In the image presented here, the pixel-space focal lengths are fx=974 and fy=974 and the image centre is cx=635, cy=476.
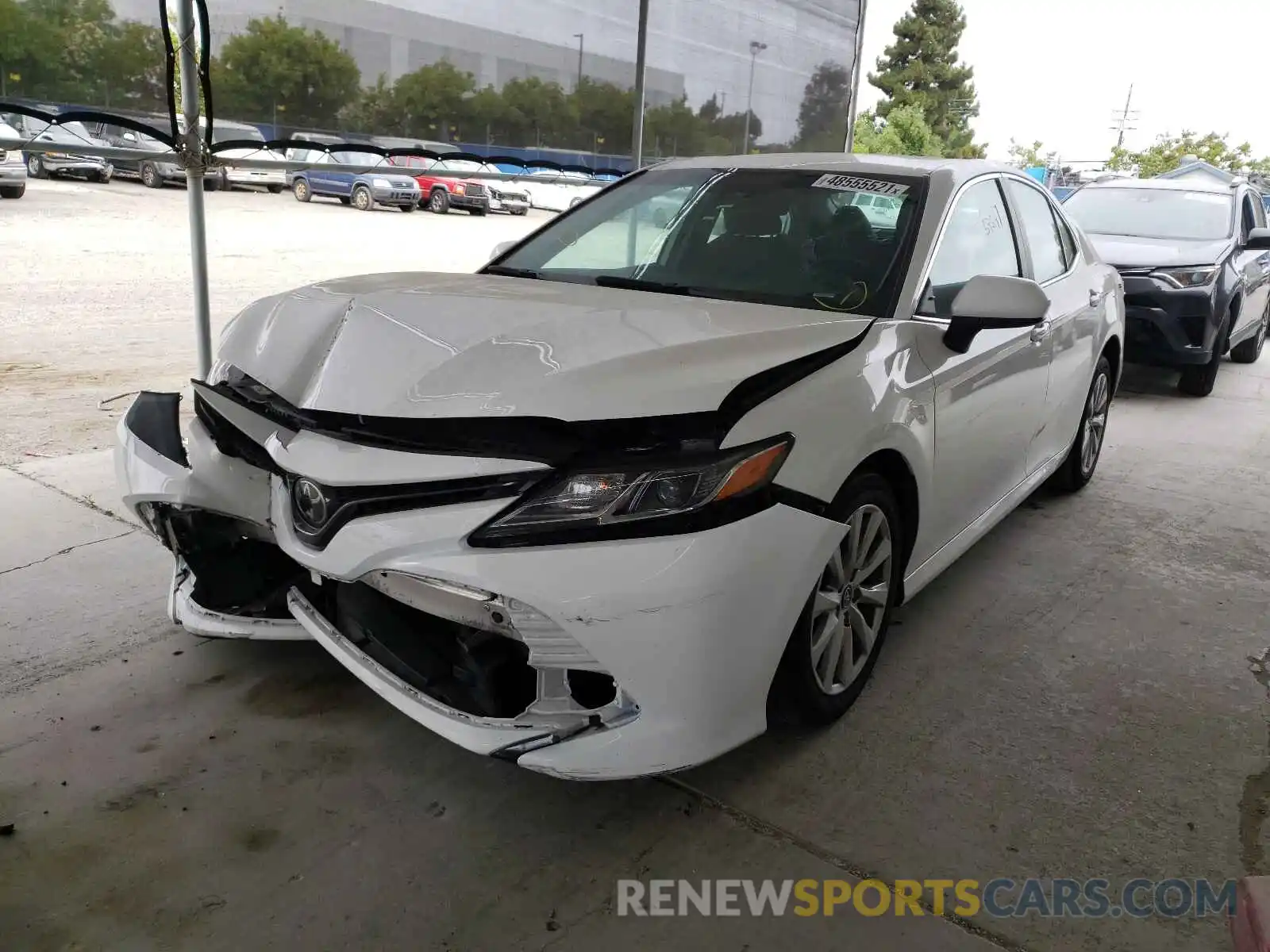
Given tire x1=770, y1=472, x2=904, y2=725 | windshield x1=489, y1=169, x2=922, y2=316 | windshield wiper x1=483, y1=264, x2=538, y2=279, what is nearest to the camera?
tire x1=770, y1=472, x2=904, y2=725

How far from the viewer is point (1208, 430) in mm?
6539

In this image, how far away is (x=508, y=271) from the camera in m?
3.44

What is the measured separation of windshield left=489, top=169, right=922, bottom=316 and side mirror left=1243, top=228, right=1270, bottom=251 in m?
6.19

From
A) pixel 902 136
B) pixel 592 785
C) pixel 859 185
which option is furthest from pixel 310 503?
pixel 902 136

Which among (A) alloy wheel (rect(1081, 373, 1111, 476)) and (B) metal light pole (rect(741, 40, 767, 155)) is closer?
(A) alloy wheel (rect(1081, 373, 1111, 476))

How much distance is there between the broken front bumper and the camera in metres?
1.91

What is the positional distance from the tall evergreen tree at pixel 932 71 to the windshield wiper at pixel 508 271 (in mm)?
58909

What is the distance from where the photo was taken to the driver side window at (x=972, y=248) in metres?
2.90

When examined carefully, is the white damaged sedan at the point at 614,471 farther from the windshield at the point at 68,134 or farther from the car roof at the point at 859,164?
the windshield at the point at 68,134

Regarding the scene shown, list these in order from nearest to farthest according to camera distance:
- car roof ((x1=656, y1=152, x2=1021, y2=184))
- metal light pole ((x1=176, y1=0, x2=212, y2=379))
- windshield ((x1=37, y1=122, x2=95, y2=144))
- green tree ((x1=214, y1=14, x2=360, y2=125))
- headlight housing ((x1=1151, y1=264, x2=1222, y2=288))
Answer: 1. car roof ((x1=656, y1=152, x2=1021, y2=184))
2. windshield ((x1=37, y1=122, x2=95, y2=144))
3. metal light pole ((x1=176, y1=0, x2=212, y2=379))
4. green tree ((x1=214, y1=14, x2=360, y2=125))
5. headlight housing ((x1=1151, y1=264, x2=1222, y2=288))

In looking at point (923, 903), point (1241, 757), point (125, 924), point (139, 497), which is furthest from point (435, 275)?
point (1241, 757)

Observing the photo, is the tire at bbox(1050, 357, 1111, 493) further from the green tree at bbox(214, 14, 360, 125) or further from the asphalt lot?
the green tree at bbox(214, 14, 360, 125)

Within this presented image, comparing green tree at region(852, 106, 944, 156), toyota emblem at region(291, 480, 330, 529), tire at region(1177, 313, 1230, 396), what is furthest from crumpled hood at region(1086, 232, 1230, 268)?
green tree at region(852, 106, 944, 156)

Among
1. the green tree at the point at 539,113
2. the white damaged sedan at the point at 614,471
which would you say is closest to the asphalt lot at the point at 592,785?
the white damaged sedan at the point at 614,471
